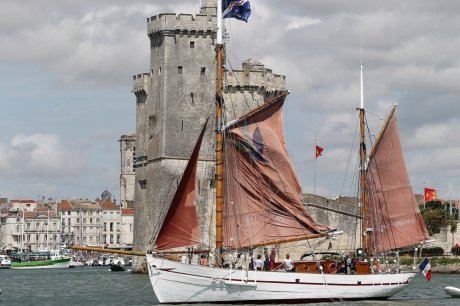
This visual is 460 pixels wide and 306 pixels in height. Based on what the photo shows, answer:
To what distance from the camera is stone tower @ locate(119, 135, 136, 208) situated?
153 m

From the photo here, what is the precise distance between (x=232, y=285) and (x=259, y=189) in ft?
16.0

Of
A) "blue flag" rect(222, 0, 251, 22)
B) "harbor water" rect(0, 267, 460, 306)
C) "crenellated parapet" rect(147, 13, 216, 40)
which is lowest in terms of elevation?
"harbor water" rect(0, 267, 460, 306)

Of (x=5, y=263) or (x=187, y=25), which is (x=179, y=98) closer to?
(x=187, y=25)

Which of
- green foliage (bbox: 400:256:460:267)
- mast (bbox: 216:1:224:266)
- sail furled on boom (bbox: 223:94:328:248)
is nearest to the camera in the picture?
mast (bbox: 216:1:224:266)

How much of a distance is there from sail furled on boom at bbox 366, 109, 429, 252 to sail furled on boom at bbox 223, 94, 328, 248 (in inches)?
258

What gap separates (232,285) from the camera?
50.9 m

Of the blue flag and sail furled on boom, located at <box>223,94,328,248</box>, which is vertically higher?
the blue flag

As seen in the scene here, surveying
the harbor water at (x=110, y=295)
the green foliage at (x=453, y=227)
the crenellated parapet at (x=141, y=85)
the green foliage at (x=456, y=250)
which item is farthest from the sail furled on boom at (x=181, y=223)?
the green foliage at (x=453, y=227)

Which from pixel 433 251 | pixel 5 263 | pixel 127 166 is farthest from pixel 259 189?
pixel 5 263

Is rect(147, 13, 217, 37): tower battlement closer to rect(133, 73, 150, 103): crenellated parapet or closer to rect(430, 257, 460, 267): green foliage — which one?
rect(133, 73, 150, 103): crenellated parapet

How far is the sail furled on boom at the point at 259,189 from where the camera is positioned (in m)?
53.2

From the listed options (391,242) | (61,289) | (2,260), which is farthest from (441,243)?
(2,260)

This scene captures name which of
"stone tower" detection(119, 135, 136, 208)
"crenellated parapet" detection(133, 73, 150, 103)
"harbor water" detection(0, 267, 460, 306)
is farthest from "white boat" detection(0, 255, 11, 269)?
"harbor water" detection(0, 267, 460, 306)

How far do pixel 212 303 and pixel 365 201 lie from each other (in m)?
12.4
